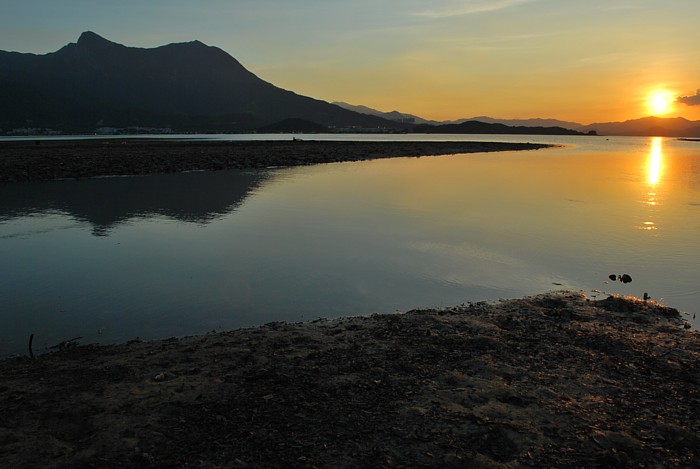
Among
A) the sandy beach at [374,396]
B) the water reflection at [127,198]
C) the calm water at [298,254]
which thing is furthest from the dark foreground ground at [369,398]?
the water reflection at [127,198]

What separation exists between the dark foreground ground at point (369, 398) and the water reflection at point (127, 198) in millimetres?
11889

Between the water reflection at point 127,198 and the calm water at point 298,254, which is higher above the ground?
the water reflection at point 127,198

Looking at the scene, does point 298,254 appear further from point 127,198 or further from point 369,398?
point 127,198

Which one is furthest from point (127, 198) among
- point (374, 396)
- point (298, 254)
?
point (374, 396)

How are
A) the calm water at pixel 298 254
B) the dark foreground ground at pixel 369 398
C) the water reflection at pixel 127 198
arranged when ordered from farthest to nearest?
the water reflection at pixel 127 198, the calm water at pixel 298 254, the dark foreground ground at pixel 369 398

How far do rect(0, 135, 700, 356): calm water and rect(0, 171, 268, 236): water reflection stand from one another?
6.4 inches

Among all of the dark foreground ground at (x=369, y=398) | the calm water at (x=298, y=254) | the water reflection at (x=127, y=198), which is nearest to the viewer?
the dark foreground ground at (x=369, y=398)

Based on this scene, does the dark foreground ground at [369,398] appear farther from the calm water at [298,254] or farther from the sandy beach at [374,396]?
the calm water at [298,254]

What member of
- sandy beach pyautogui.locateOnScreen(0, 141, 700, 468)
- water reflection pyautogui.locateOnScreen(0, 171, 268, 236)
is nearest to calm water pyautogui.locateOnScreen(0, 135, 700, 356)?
water reflection pyautogui.locateOnScreen(0, 171, 268, 236)

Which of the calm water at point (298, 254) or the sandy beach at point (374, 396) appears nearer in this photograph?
the sandy beach at point (374, 396)

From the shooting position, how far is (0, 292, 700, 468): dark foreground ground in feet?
16.0

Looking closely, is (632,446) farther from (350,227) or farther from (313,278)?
(350,227)

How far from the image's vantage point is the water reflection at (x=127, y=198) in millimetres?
20625

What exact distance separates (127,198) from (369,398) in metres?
23.4
